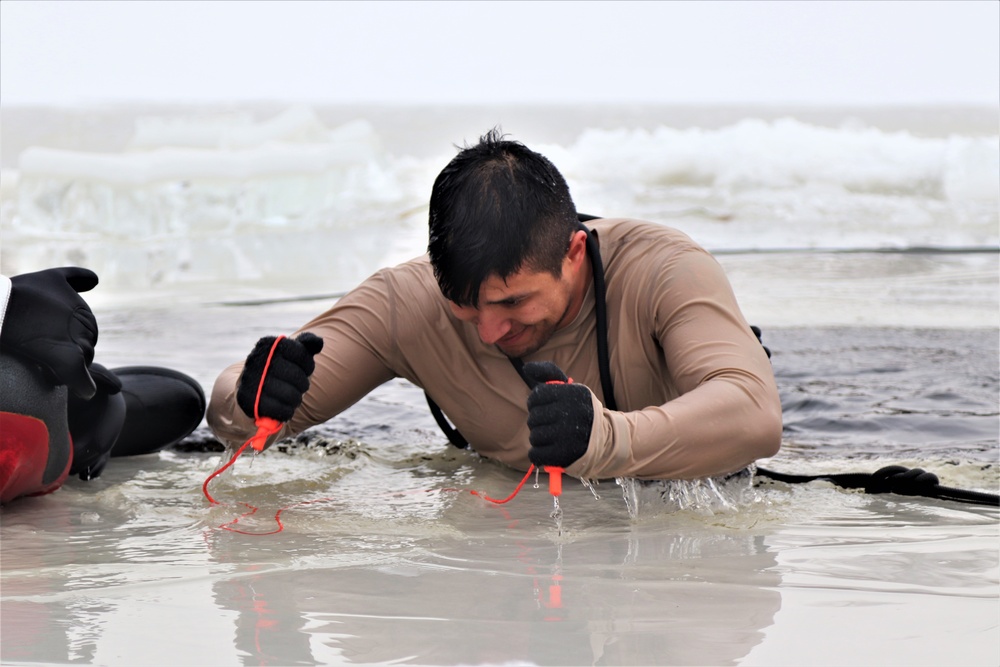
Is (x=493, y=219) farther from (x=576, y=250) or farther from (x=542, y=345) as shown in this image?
(x=542, y=345)

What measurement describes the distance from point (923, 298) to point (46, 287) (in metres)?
5.04

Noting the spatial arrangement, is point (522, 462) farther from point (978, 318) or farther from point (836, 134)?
point (836, 134)

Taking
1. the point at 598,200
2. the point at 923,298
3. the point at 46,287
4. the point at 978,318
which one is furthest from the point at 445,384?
the point at 598,200

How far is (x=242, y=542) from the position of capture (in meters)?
2.30

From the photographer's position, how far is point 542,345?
107 inches

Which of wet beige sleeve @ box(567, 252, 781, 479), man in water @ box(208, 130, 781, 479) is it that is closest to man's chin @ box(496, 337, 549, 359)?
man in water @ box(208, 130, 781, 479)

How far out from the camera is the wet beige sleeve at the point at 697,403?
2.21m

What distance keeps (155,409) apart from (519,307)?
4.25 feet

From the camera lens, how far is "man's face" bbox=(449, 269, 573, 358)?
242cm

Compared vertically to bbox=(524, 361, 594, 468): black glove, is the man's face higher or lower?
higher

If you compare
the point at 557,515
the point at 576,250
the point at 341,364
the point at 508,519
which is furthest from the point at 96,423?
the point at 576,250

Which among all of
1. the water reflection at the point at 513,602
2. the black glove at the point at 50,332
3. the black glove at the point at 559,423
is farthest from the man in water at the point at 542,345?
the black glove at the point at 50,332

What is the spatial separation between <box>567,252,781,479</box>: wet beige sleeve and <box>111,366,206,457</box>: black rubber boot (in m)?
1.47

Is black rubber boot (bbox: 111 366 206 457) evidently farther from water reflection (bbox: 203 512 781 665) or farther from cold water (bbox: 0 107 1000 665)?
water reflection (bbox: 203 512 781 665)
